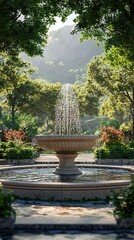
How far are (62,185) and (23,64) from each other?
474 inches

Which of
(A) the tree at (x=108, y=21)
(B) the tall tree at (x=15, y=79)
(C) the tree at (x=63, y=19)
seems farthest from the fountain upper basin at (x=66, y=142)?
(B) the tall tree at (x=15, y=79)

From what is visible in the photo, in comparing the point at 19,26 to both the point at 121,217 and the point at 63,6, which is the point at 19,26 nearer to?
the point at 63,6

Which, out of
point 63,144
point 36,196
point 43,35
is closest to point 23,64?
point 43,35

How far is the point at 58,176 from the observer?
1330 cm

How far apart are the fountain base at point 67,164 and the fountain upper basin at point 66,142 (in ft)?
2.05

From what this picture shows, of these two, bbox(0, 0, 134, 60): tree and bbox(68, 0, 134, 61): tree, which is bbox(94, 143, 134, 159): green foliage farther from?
bbox(0, 0, 134, 60): tree

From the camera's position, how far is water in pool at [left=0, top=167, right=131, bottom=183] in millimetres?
12638

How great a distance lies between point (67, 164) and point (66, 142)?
1.58 m

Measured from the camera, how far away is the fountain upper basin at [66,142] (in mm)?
12391

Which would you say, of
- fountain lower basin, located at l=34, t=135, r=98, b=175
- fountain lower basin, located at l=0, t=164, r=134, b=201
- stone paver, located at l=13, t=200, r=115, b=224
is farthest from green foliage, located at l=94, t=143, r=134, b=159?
stone paver, located at l=13, t=200, r=115, b=224

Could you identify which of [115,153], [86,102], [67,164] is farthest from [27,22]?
[86,102]

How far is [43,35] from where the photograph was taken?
15750mm

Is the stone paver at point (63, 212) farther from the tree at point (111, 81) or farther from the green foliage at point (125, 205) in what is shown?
the tree at point (111, 81)

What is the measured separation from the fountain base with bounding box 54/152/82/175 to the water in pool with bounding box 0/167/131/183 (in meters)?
0.26
